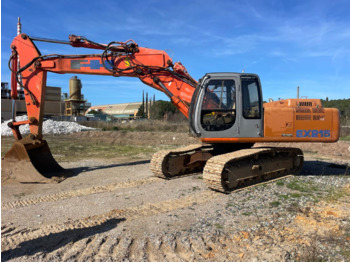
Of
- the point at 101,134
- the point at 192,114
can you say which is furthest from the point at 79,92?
the point at 192,114

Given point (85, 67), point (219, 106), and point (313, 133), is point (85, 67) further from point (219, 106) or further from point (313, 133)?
point (313, 133)

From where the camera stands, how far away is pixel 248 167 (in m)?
6.75

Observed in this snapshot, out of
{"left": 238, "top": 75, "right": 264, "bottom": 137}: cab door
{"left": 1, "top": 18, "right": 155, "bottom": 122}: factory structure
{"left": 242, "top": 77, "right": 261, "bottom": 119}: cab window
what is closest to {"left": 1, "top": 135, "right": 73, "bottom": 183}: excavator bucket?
{"left": 238, "top": 75, "right": 264, "bottom": 137}: cab door

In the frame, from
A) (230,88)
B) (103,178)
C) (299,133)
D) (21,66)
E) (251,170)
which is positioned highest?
(21,66)

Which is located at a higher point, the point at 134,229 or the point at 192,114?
the point at 192,114

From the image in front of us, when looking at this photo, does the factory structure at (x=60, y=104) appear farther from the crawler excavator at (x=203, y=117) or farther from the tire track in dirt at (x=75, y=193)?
the tire track in dirt at (x=75, y=193)

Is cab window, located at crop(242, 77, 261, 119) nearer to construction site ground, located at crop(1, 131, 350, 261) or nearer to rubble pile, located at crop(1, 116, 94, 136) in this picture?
construction site ground, located at crop(1, 131, 350, 261)

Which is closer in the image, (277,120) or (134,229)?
(134,229)

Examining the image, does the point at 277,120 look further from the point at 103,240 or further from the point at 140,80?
the point at 103,240

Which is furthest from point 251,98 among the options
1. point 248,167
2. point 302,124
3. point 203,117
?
point 248,167

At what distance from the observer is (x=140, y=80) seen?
28.1ft

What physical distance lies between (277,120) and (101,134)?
17802 millimetres

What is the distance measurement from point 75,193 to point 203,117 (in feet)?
11.1

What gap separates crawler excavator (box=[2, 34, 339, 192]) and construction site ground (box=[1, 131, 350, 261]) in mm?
420
